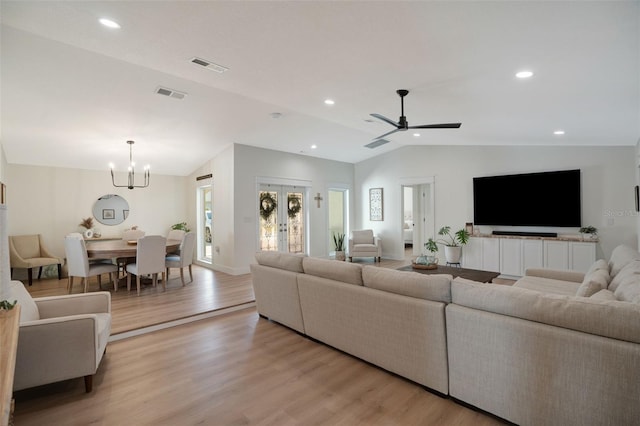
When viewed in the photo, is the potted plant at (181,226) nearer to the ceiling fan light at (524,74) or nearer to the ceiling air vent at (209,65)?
the ceiling air vent at (209,65)

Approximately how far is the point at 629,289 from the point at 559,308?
1.93 ft

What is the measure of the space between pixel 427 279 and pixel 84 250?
5036 millimetres

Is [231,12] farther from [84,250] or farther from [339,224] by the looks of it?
[339,224]

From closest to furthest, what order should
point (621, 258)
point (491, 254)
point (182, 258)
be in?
point (621, 258) < point (182, 258) < point (491, 254)

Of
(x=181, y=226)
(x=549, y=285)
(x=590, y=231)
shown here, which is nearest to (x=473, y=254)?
(x=590, y=231)

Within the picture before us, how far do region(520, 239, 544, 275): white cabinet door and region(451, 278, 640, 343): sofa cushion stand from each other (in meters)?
4.51

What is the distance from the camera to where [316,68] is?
10.4 feet

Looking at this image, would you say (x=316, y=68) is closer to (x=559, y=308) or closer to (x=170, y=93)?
(x=170, y=93)

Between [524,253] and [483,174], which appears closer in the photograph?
[524,253]

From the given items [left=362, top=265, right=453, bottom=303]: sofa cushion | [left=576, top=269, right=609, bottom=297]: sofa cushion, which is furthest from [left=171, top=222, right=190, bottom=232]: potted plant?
[left=576, top=269, right=609, bottom=297]: sofa cushion

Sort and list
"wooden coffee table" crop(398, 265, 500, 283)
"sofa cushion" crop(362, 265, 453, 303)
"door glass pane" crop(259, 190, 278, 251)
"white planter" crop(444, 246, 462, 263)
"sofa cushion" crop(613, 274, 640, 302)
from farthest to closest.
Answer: "door glass pane" crop(259, 190, 278, 251) → "white planter" crop(444, 246, 462, 263) → "wooden coffee table" crop(398, 265, 500, 283) → "sofa cushion" crop(362, 265, 453, 303) → "sofa cushion" crop(613, 274, 640, 302)

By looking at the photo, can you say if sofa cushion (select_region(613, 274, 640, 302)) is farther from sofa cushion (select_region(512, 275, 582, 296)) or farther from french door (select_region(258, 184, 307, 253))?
french door (select_region(258, 184, 307, 253))

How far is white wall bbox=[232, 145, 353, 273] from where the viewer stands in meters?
6.55

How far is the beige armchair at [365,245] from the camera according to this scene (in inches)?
316
